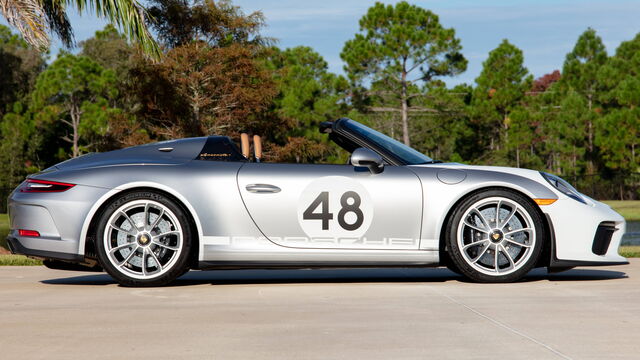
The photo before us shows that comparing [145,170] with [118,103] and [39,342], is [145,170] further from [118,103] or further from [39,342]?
[118,103]

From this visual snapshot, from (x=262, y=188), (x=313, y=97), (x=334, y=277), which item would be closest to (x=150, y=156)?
(x=262, y=188)

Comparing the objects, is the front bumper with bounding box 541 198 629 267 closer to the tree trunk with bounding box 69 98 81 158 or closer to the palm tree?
the palm tree

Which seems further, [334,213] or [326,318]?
[334,213]

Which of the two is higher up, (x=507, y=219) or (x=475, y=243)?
(x=507, y=219)

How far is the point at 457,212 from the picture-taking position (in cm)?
634

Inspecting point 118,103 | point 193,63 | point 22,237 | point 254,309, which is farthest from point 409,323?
point 118,103

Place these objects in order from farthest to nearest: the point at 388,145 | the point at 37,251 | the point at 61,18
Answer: the point at 61,18
the point at 388,145
the point at 37,251

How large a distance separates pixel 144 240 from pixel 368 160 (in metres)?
1.73

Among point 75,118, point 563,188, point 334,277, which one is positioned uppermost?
point 75,118

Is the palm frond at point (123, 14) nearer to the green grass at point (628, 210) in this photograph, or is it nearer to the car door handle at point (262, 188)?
the car door handle at point (262, 188)

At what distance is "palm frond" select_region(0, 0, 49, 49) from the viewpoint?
13.3 metres

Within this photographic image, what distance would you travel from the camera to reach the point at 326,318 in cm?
480

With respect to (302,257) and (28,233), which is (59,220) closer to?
(28,233)

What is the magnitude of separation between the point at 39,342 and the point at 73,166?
258 centimetres
